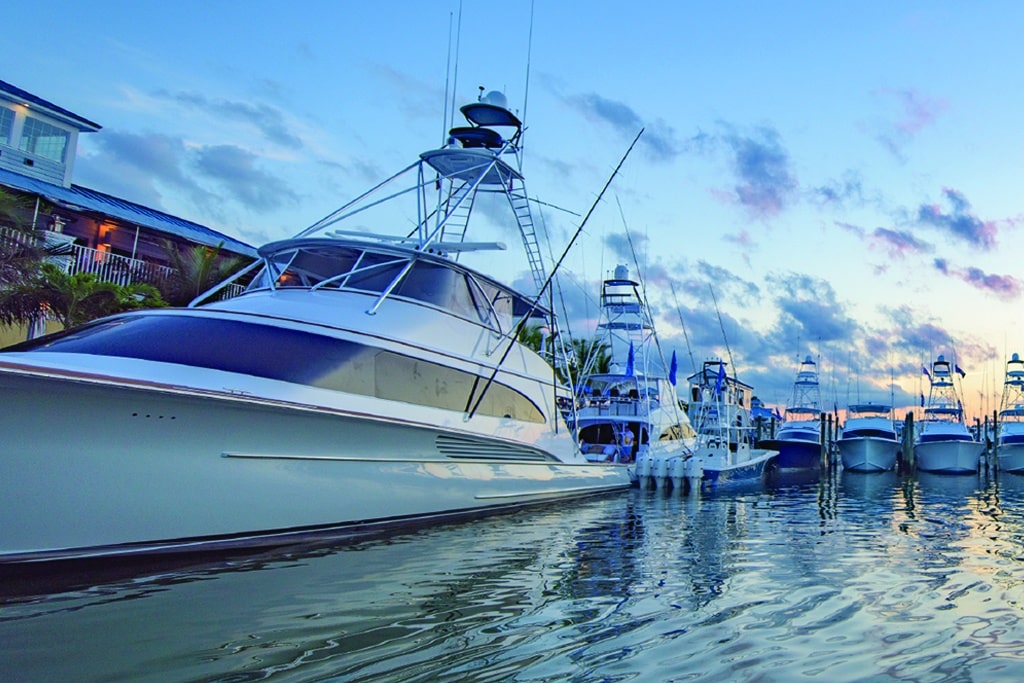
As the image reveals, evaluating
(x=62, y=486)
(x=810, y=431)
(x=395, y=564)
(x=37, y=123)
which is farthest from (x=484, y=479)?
(x=810, y=431)

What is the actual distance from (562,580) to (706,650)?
270 cm

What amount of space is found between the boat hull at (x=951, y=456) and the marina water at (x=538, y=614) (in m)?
29.8

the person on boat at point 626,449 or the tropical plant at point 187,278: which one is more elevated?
the tropical plant at point 187,278

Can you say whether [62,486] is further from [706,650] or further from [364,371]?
[706,650]

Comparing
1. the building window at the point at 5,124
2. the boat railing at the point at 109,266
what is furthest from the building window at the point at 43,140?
the boat railing at the point at 109,266

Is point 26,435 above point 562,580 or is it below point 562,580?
above

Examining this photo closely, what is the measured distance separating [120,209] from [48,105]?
3.99m

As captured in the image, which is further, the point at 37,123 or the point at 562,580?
the point at 37,123

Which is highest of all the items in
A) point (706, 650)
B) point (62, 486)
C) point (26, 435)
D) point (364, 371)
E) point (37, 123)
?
point (37, 123)

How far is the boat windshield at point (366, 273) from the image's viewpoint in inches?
503

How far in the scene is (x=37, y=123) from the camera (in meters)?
25.7

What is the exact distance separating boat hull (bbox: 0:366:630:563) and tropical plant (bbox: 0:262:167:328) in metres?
10.3

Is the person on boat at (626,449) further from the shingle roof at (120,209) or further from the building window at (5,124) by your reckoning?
the building window at (5,124)

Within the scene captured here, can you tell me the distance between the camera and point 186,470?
26.2 feet
